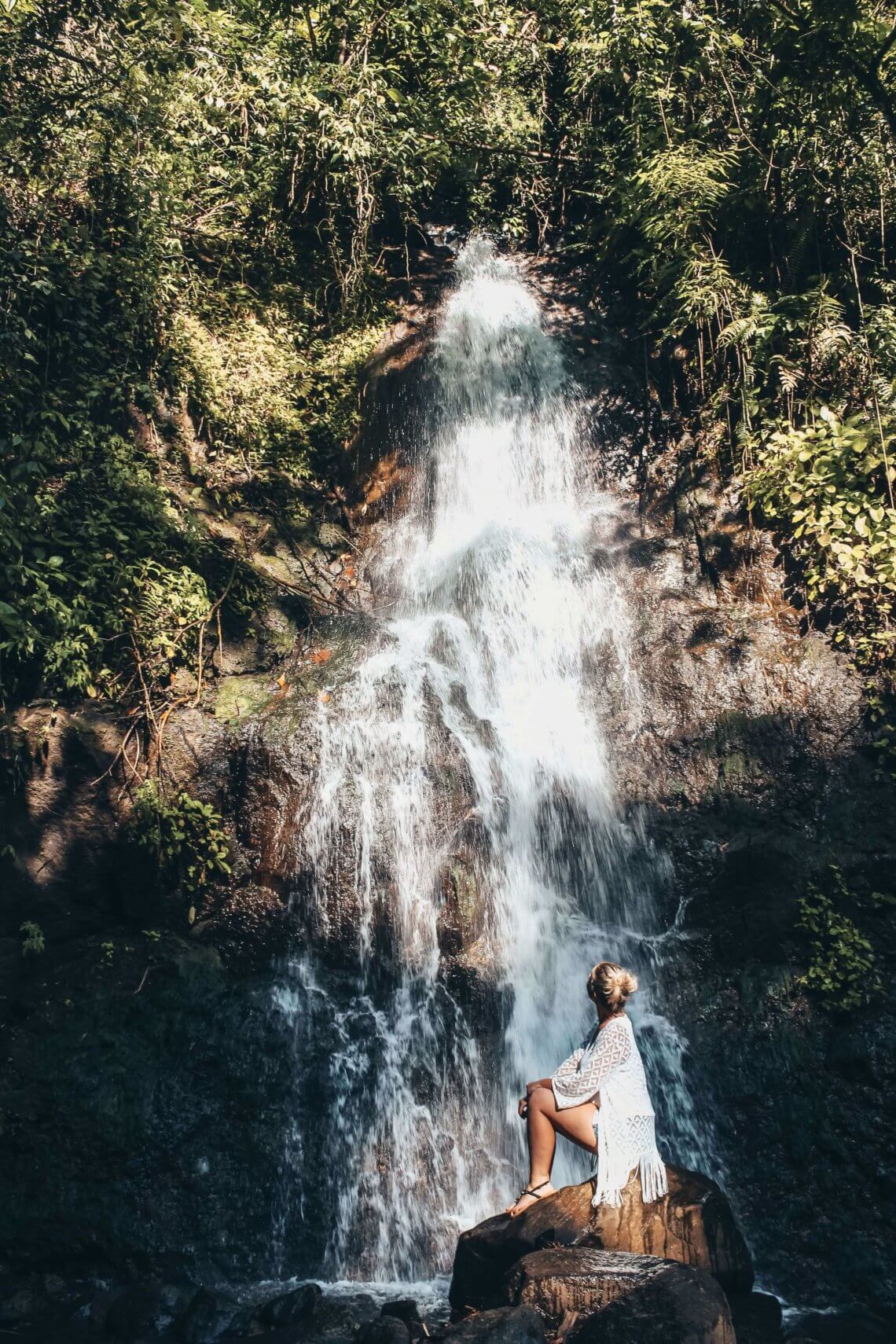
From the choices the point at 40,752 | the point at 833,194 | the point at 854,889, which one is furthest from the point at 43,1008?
the point at 833,194

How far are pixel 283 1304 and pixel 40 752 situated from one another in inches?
163

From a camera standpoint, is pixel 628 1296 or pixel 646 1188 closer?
pixel 628 1296

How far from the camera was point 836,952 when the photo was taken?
611 cm

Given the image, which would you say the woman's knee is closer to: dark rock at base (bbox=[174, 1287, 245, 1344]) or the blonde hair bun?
the blonde hair bun

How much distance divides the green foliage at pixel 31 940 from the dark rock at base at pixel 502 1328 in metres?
4.04

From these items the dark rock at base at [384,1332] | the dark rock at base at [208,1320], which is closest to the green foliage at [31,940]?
the dark rock at base at [208,1320]

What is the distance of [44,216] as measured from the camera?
8.19 meters

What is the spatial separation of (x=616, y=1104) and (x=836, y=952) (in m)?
2.97


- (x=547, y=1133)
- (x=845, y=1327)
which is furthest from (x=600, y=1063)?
(x=845, y=1327)

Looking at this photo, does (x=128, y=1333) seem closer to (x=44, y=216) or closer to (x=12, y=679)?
(x=12, y=679)

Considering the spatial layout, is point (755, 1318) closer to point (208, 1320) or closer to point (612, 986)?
point (612, 986)

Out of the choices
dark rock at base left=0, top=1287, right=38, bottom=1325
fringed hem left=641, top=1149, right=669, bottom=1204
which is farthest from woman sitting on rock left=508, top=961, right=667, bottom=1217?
dark rock at base left=0, top=1287, right=38, bottom=1325

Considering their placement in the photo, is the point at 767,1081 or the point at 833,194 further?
the point at 833,194

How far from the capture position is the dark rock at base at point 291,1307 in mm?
4648
